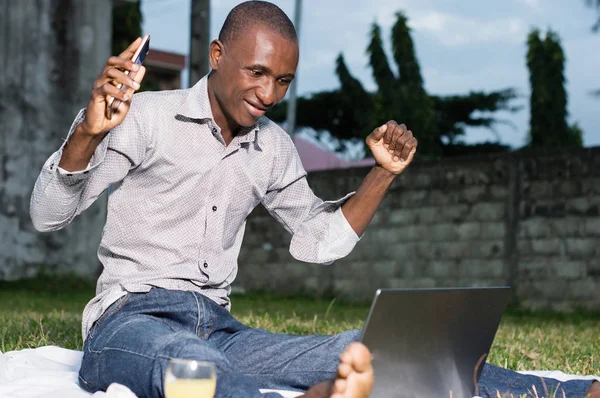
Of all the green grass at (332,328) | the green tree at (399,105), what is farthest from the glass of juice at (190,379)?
the green tree at (399,105)

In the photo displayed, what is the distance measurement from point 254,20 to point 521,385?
1.43 meters

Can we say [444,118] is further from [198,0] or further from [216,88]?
[216,88]

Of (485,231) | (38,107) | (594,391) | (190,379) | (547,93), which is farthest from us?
(547,93)

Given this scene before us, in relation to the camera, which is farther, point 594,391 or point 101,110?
point 594,391

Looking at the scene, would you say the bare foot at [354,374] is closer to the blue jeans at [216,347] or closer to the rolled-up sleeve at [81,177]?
the blue jeans at [216,347]

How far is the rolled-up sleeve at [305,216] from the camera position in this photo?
3002 millimetres

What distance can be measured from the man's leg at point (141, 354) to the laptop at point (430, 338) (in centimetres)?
31

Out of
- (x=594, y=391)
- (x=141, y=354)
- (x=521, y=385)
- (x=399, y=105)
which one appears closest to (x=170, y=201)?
(x=141, y=354)

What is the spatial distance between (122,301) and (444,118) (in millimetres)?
23035

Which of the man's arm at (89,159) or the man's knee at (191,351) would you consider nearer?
the man's knee at (191,351)

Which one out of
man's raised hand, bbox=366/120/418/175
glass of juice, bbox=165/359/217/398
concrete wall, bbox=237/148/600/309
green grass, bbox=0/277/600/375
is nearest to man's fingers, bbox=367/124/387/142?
man's raised hand, bbox=366/120/418/175

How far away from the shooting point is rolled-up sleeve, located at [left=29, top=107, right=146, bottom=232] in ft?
8.44

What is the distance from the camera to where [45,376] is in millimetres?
2830

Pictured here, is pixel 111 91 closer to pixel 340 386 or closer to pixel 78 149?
pixel 78 149
